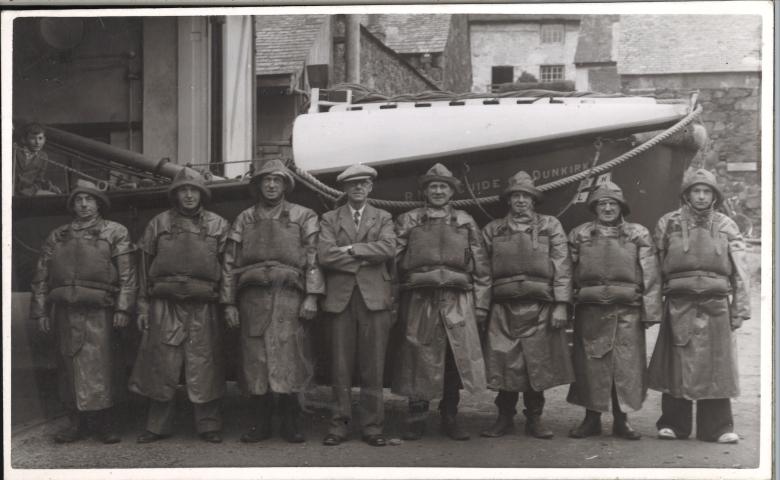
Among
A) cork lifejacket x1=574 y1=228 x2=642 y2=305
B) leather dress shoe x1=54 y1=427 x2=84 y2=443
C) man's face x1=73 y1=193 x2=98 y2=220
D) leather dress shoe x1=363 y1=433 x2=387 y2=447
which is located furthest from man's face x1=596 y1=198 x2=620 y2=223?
leather dress shoe x1=54 y1=427 x2=84 y2=443

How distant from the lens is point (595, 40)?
6863mm

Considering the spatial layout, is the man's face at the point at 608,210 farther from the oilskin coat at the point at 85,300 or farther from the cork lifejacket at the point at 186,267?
the oilskin coat at the point at 85,300

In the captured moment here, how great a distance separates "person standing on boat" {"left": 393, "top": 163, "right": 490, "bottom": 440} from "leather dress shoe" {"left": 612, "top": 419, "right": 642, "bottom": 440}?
37.0 inches

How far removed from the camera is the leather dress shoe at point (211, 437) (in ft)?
19.9

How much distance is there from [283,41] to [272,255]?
2.55 meters

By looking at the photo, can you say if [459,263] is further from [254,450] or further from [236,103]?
[236,103]

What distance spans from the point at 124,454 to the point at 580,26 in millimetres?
4259

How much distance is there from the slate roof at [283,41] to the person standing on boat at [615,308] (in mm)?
2521

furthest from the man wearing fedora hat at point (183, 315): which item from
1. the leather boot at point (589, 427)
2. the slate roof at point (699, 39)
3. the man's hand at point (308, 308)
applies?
the slate roof at point (699, 39)

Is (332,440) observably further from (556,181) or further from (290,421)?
(556,181)

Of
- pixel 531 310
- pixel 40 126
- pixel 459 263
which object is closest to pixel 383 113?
pixel 459 263

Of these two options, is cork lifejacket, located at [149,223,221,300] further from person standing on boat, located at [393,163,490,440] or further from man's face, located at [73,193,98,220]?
person standing on boat, located at [393,163,490,440]

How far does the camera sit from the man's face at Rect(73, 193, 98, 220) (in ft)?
20.3

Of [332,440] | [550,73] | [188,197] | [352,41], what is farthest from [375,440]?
[352,41]
